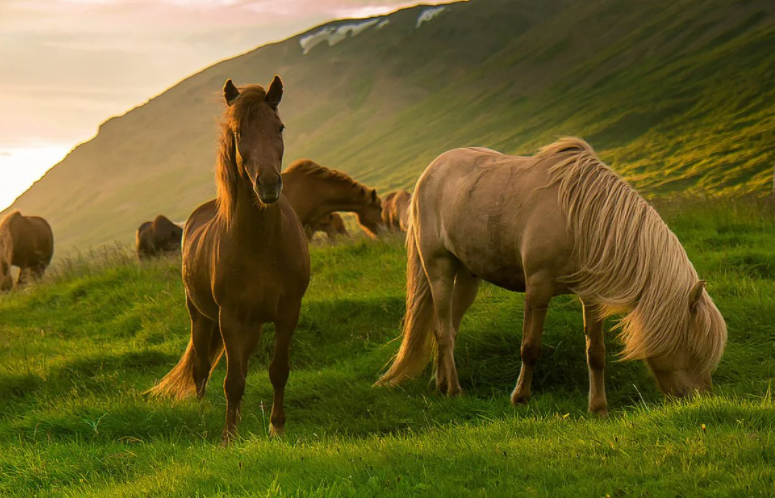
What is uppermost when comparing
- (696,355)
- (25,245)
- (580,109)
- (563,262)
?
(580,109)

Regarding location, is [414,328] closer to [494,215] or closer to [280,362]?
[494,215]

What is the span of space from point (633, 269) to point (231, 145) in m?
3.30

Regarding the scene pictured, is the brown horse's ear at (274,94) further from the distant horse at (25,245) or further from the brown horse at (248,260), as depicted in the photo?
the distant horse at (25,245)

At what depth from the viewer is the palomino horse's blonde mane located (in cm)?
598

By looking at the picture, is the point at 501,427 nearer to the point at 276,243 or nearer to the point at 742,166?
the point at 276,243

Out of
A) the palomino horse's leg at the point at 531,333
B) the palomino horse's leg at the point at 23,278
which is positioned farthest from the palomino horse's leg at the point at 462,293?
the palomino horse's leg at the point at 23,278

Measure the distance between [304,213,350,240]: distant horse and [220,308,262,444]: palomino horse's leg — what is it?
Answer: 27.2ft

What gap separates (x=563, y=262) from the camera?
6516mm

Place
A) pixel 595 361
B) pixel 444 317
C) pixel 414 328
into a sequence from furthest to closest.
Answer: pixel 414 328 → pixel 444 317 → pixel 595 361

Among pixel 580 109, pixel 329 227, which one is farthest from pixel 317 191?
pixel 580 109

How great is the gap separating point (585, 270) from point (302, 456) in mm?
2928

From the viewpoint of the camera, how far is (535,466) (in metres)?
4.35

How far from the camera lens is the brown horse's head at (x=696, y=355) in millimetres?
5973

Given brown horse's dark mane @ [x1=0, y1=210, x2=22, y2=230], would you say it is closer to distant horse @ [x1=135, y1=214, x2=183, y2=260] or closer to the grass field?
distant horse @ [x1=135, y1=214, x2=183, y2=260]
